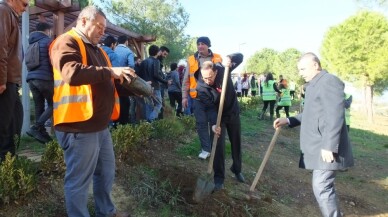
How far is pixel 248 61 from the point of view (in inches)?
2889

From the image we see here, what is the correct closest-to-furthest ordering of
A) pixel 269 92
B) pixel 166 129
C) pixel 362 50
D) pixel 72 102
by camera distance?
pixel 72 102, pixel 166 129, pixel 269 92, pixel 362 50

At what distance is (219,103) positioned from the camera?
15.8 feet

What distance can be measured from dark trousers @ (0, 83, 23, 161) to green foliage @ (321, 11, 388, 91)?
20562mm

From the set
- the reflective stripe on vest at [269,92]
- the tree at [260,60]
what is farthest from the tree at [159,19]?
the tree at [260,60]

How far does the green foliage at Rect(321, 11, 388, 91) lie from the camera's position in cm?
2019

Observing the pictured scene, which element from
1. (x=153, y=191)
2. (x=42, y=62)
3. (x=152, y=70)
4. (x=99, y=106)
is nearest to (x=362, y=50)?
(x=152, y=70)

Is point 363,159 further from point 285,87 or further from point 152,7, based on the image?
point 152,7

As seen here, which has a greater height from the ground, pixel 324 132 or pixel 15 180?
pixel 324 132

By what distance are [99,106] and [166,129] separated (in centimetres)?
371

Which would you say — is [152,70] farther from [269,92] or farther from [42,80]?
[269,92]

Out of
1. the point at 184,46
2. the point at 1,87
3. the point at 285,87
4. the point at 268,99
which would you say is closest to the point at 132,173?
the point at 1,87

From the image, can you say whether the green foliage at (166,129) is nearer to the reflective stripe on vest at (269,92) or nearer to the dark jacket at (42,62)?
the dark jacket at (42,62)

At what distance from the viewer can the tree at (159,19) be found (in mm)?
30688

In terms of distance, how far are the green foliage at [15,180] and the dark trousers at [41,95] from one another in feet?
5.49
